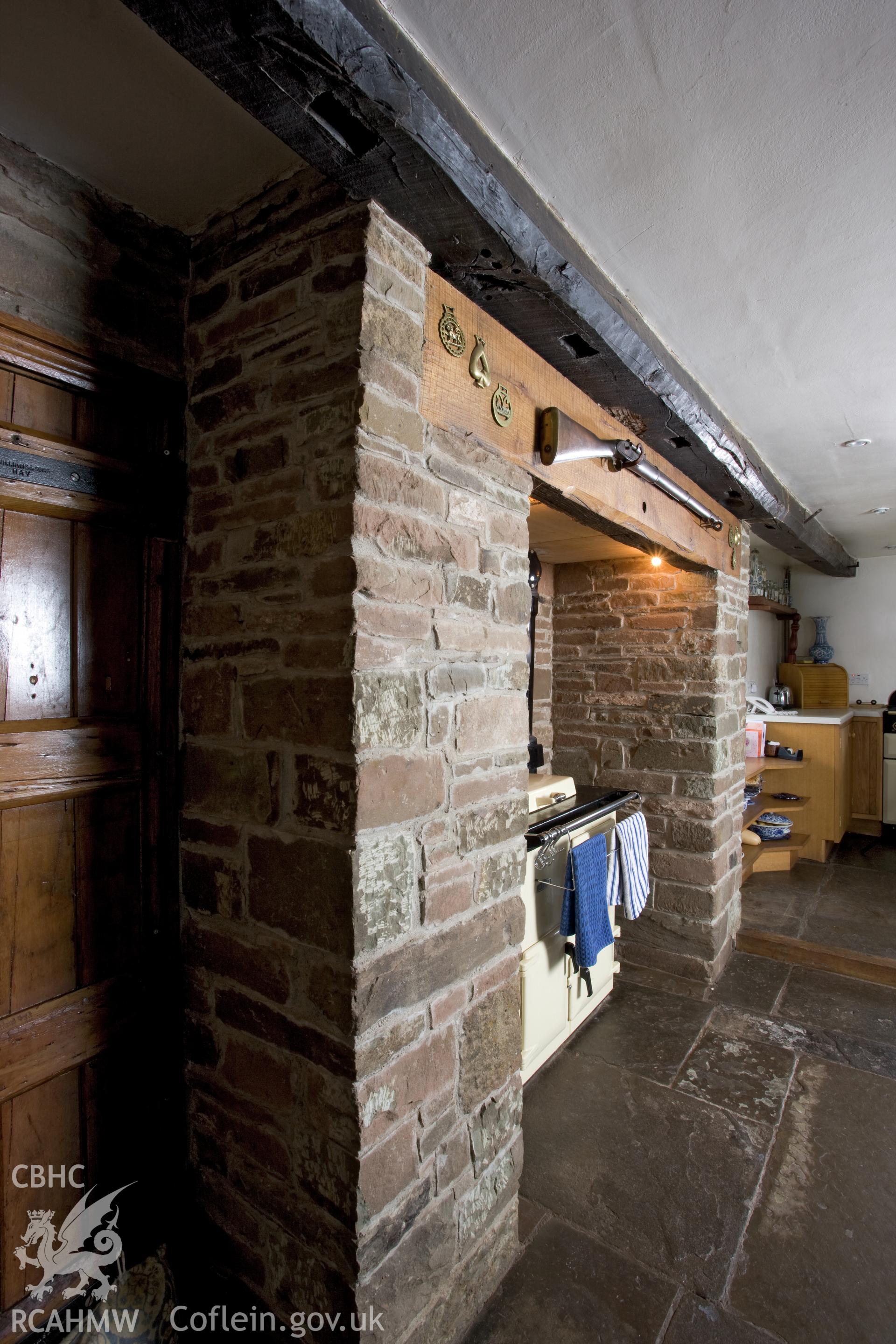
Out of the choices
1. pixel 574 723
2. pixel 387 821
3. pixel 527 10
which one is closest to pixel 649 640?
pixel 574 723

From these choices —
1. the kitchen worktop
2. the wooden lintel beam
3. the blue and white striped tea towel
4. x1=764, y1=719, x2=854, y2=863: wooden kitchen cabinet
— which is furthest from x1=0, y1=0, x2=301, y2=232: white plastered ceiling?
x1=764, y1=719, x2=854, y2=863: wooden kitchen cabinet

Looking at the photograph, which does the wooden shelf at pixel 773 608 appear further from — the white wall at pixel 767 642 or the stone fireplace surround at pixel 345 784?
the stone fireplace surround at pixel 345 784

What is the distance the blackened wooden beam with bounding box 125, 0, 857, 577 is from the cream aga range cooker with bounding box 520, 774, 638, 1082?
1.38 meters

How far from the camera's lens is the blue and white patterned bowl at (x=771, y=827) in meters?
4.33

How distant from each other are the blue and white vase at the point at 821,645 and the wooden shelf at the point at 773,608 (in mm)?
217

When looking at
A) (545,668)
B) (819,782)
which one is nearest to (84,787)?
(545,668)

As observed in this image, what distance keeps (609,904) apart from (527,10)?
8.29 feet

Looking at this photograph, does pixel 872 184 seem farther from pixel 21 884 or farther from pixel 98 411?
pixel 21 884

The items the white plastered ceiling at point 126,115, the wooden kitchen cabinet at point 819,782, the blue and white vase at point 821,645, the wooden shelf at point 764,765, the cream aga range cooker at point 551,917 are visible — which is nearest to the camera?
the white plastered ceiling at point 126,115

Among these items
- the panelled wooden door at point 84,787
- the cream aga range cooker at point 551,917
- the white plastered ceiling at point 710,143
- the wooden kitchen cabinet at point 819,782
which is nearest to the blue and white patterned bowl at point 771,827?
the wooden kitchen cabinet at point 819,782

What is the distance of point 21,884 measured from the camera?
48.2 inches

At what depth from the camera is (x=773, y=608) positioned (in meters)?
5.67

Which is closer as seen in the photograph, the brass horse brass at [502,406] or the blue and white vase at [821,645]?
the brass horse brass at [502,406]

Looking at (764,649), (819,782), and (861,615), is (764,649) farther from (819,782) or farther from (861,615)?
(819,782)
